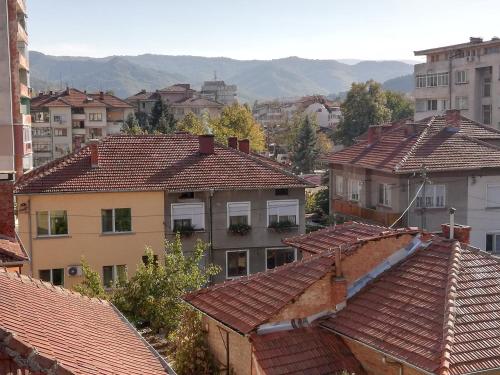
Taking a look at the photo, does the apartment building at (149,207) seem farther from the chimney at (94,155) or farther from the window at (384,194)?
the window at (384,194)

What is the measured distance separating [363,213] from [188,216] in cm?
1091

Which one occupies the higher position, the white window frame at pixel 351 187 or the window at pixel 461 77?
the window at pixel 461 77

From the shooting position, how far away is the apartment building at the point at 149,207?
95.5ft

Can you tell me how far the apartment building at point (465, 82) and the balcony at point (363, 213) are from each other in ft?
90.7

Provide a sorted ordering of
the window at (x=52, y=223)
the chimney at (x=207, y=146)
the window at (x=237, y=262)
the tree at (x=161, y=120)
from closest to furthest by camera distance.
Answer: the window at (x=52, y=223) → the window at (x=237, y=262) → the chimney at (x=207, y=146) → the tree at (x=161, y=120)

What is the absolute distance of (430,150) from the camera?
35000 mm

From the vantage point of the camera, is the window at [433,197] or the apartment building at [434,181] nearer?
the apartment building at [434,181]

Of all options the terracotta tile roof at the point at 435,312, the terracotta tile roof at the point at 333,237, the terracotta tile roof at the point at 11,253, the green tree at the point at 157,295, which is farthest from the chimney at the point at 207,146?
the terracotta tile roof at the point at 435,312

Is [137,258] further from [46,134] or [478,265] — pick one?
[46,134]

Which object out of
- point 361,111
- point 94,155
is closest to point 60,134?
point 361,111

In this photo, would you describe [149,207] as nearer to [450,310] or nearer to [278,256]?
[278,256]

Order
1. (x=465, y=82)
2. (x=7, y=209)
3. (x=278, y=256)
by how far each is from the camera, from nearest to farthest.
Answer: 1. (x=7, y=209)
2. (x=278, y=256)
3. (x=465, y=82)

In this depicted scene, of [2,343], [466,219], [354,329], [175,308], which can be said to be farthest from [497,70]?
[2,343]

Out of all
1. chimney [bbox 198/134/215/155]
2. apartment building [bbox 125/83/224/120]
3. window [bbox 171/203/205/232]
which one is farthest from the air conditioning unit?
apartment building [bbox 125/83/224/120]
